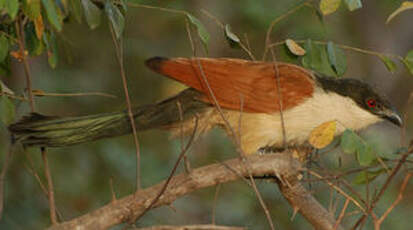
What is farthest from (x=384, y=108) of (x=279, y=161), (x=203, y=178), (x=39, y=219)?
(x=39, y=219)

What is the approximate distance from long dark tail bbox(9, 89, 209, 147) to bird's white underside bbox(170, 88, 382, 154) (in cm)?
15

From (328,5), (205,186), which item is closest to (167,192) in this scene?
(205,186)

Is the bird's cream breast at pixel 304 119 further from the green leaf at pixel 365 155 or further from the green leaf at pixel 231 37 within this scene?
the green leaf at pixel 365 155

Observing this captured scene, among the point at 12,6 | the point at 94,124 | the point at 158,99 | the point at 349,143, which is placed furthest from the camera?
the point at 158,99

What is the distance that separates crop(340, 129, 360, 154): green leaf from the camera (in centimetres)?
217

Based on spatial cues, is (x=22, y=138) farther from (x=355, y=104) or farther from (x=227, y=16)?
(x=227, y=16)

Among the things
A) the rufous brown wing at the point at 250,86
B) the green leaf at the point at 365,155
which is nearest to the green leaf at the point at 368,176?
the green leaf at the point at 365,155

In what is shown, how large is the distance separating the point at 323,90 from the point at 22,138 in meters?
1.40

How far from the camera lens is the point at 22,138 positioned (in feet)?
7.82

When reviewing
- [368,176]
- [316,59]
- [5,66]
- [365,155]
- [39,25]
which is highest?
[39,25]

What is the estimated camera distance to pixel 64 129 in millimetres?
2607

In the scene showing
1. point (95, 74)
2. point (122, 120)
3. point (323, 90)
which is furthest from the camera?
point (95, 74)

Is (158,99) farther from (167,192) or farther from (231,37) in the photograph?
(167,192)

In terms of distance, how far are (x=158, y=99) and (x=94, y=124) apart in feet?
7.87
